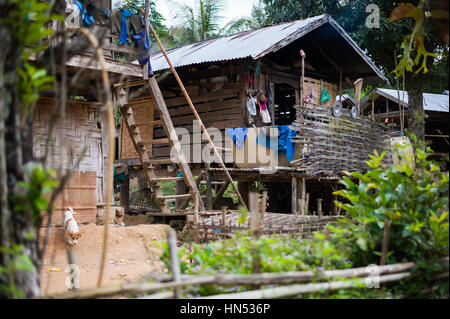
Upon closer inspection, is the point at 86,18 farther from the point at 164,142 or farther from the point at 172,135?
the point at 164,142

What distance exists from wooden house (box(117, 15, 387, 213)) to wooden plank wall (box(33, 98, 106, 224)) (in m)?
1.20

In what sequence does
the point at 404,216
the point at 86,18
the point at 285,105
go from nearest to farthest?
the point at 404,216 < the point at 86,18 < the point at 285,105

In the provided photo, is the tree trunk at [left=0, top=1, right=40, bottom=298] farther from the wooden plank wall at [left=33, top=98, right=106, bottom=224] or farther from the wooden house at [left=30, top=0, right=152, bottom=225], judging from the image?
the wooden plank wall at [left=33, top=98, right=106, bottom=224]

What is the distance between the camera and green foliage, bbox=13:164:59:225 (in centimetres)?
236

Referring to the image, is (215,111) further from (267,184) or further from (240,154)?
(267,184)

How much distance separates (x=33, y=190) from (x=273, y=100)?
10066 mm

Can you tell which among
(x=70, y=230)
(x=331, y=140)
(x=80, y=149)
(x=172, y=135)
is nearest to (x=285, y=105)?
(x=331, y=140)

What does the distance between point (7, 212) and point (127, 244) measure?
18.8 feet

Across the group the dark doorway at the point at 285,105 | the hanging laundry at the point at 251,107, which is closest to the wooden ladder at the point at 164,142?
the hanging laundry at the point at 251,107

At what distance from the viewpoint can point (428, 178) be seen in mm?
4043

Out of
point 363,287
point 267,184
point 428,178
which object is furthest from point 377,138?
point 363,287

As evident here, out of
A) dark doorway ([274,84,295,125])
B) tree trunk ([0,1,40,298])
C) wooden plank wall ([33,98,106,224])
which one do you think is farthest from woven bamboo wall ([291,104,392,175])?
tree trunk ([0,1,40,298])

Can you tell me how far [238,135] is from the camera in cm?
1035
